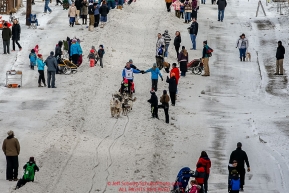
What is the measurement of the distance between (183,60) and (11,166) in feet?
51.0

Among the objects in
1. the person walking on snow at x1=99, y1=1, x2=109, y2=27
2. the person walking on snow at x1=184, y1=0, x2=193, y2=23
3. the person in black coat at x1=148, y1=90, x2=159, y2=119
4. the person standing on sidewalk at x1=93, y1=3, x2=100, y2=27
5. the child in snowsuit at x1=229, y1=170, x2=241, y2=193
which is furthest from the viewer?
the person walking on snow at x1=184, y1=0, x2=193, y2=23

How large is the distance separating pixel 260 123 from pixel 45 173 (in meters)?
10.2

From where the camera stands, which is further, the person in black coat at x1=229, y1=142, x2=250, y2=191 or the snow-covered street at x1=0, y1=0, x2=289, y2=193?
the snow-covered street at x1=0, y1=0, x2=289, y2=193

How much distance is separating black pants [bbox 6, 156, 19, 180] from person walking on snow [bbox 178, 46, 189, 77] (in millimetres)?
15347

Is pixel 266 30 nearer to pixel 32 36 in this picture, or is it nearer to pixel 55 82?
pixel 32 36

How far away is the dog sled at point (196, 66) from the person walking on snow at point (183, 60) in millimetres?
722

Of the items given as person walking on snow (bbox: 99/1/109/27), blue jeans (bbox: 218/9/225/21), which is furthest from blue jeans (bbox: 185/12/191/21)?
person walking on snow (bbox: 99/1/109/27)

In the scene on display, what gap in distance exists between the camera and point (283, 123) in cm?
3030

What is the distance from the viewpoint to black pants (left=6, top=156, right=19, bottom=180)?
72.6ft

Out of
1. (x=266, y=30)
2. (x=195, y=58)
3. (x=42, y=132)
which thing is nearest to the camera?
(x=42, y=132)

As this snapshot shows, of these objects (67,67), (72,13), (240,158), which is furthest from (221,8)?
(240,158)

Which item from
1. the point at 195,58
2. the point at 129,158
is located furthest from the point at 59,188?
the point at 195,58

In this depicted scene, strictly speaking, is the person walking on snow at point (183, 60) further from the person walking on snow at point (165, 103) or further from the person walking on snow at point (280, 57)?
the person walking on snow at point (165, 103)

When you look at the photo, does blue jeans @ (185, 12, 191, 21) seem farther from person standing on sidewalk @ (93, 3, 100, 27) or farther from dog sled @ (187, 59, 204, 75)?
dog sled @ (187, 59, 204, 75)
